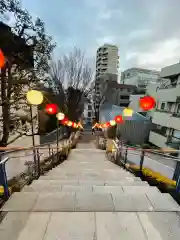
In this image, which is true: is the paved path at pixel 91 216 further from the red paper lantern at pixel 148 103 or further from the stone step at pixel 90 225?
the red paper lantern at pixel 148 103

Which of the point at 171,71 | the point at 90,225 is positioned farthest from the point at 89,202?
the point at 171,71

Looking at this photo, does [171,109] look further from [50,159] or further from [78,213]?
[78,213]

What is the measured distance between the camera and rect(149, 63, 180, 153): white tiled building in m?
A: 12.8

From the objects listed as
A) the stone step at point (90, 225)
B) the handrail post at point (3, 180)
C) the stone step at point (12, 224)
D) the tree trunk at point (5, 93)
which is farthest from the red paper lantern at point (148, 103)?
the tree trunk at point (5, 93)

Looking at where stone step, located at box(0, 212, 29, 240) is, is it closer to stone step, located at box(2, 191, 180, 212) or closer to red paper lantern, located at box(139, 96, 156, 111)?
stone step, located at box(2, 191, 180, 212)

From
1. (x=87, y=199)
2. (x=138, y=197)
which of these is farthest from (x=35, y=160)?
(x=138, y=197)

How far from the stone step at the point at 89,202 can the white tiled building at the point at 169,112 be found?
11.5 meters

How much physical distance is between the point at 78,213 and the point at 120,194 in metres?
0.94

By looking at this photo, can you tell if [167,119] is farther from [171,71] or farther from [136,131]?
[136,131]

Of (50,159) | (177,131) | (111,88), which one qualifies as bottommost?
(50,159)

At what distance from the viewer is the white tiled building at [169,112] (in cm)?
1277

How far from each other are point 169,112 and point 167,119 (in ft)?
2.19

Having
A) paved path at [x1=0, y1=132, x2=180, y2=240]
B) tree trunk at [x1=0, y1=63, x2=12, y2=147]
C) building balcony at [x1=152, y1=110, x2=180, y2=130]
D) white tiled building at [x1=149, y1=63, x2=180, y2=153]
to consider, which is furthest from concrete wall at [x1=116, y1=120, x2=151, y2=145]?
paved path at [x1=0, y1=132, x2=180, y2=240]

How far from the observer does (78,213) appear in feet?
7.20
